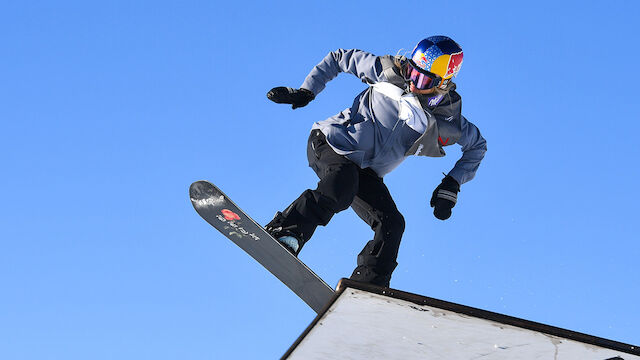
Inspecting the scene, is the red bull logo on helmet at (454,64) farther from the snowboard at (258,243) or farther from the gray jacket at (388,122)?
the snowboard at (258,243)

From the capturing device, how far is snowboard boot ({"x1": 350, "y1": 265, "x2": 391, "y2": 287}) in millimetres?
6449

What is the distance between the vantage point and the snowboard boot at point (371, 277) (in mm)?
6449

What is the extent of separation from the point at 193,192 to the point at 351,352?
327cm

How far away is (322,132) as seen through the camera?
6781mm

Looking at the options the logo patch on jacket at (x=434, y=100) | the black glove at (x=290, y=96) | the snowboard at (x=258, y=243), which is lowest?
the snowboard at (x=258, y=243)

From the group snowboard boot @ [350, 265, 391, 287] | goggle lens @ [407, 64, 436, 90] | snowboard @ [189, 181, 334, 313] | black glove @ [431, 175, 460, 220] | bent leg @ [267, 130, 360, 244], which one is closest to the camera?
snowboard @ [189, 181, 334, 313]

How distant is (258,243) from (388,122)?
5.29 ft

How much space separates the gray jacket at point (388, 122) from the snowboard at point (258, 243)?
1.10m

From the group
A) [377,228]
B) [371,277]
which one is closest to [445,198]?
[377,228]

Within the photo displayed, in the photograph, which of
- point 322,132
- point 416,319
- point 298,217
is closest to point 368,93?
point 322,132

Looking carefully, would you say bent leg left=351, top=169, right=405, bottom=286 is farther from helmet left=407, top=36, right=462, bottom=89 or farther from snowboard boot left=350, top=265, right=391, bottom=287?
helmet left=407, top=36, right=462, bottom=89

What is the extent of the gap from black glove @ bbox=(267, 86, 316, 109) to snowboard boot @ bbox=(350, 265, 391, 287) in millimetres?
1606

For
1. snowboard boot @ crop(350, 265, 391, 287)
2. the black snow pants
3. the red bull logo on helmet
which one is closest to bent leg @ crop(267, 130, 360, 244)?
the black snow pants

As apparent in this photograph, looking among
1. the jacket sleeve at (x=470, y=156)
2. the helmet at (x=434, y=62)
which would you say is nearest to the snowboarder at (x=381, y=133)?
the helmet at (x=434, y=62)
